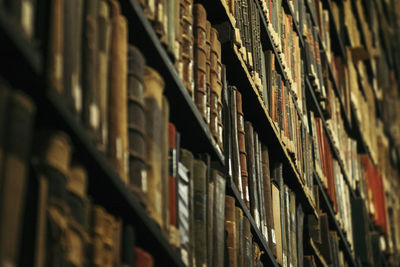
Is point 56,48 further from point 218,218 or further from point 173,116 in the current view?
point 218,218

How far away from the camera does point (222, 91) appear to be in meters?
2.01

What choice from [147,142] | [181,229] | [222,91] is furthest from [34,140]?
[222,91]

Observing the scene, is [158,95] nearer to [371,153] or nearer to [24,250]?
[24,250]

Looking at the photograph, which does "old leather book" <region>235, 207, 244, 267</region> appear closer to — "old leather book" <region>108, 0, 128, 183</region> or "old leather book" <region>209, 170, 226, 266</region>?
"old leather book" <region>209, 170, 226, 266</region>

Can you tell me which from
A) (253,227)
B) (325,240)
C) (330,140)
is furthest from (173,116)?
(330,140)

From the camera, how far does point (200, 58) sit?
5.80 feet

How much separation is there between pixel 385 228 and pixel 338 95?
1.35 meters

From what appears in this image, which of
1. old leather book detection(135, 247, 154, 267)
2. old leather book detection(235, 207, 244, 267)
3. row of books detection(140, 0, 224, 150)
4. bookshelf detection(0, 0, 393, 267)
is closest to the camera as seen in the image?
bookshelf detection(0, 0, 393, 267)

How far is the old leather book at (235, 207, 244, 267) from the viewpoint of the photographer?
189 centimetres

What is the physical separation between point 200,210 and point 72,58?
628 millimetres

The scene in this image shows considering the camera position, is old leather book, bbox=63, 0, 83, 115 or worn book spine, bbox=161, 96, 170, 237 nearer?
old leather book, bbox=63, 0, 83, 115

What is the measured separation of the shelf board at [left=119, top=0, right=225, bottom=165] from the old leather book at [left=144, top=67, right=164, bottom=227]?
0.05 metres

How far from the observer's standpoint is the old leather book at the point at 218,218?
1706mm

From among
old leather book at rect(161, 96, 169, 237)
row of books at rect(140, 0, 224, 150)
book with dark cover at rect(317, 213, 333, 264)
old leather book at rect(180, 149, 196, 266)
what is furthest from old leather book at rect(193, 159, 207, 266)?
book with dark cover at rect(317, 213, 333, 264)
